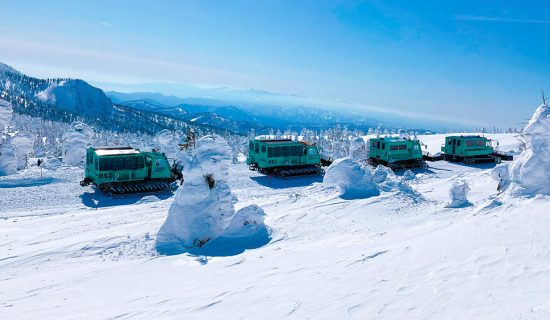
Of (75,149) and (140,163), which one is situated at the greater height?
(75,149)

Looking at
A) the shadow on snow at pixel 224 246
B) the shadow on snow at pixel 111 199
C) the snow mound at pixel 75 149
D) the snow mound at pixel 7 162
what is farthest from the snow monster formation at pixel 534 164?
the snow mound at pixel 75 149

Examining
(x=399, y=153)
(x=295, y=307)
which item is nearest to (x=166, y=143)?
(x=399, y=153)

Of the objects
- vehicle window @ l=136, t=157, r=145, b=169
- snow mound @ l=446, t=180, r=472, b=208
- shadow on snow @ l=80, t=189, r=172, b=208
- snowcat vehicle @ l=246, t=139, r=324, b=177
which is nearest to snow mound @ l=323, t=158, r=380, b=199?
snow mound @ l=446, t=180, r=472, b=208

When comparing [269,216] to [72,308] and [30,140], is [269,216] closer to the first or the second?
[72,308]

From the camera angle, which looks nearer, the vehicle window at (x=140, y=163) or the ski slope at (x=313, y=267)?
the ski slope at (x=313, y=267)

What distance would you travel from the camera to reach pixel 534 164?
565 inches

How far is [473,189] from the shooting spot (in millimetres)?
19484

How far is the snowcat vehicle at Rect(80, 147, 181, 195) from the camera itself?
2250 cm

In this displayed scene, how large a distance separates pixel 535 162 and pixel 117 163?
64.3ft

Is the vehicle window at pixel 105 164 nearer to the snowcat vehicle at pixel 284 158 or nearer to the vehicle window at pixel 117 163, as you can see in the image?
the vehicle window at pixel 117 163

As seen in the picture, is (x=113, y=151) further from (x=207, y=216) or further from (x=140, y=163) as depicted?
(x=207, y=216)

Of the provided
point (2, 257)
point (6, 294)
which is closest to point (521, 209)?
point (6, 294)

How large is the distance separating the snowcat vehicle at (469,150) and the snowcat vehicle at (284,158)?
41.7 feet

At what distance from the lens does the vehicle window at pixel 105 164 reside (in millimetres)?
22484
